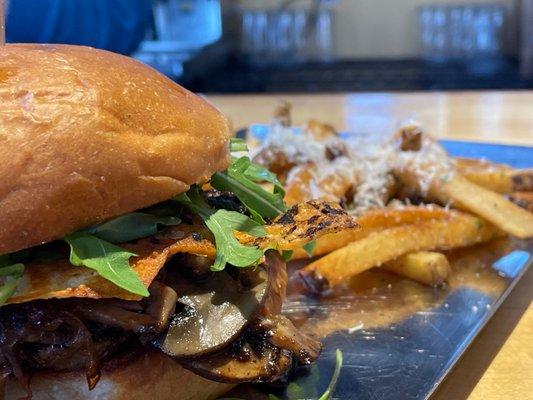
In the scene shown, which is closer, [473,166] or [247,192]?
[247,192]

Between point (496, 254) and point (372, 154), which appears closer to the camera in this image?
point (496, 254)

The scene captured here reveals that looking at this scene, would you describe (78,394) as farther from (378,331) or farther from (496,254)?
(496,254)

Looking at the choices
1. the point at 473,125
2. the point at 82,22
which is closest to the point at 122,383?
the point at 473,125

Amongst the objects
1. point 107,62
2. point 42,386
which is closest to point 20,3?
point 107,62

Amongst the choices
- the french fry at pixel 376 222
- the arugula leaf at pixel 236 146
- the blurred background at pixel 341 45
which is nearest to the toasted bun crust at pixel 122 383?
the arugula leaf at pixel 236 146

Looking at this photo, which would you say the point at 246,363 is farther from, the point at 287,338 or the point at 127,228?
the point at 127,228

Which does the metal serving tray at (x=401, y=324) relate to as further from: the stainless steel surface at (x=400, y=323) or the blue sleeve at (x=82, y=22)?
the blue sleeve at (x=82, y=22)

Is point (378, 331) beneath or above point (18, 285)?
beneath
